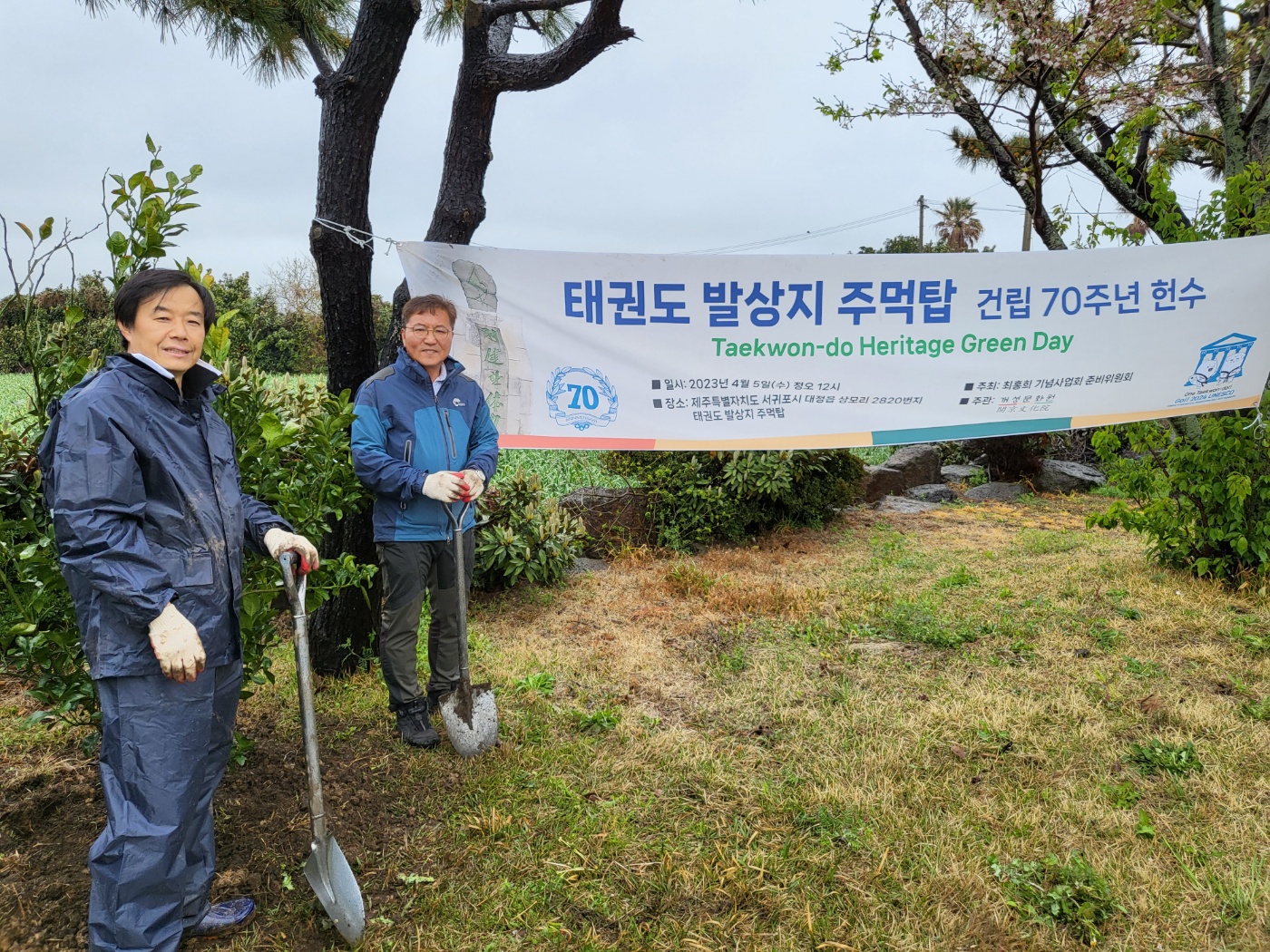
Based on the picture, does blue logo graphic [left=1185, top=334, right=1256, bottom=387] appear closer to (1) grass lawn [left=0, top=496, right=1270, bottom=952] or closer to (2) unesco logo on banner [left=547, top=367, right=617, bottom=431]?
(1) grass lawn [left=0, top=496, right=1270, bottom=952]

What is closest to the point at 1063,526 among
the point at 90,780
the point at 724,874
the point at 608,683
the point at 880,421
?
the point at 880,421

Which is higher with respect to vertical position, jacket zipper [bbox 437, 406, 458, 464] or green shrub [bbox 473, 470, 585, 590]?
jacket zipper [bbox 437, 406, 458, 464]

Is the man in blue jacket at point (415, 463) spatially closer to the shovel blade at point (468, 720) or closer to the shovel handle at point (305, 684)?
the shovel blade at point (468, 720)

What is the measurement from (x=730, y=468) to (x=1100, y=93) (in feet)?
11.3

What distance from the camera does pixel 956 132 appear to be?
257 inches

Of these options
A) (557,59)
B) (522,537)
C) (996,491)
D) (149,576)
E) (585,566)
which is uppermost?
(557,59)

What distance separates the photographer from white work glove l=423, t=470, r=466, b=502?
9.28ft

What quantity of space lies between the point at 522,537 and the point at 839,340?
7.94ft

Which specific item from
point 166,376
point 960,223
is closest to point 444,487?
point 166,376

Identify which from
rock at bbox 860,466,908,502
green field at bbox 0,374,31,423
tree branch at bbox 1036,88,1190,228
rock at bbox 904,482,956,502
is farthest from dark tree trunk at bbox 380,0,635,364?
green field at bbox 0,374,31,423

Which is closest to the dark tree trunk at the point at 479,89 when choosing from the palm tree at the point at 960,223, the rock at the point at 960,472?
the rock at the point at 960,472

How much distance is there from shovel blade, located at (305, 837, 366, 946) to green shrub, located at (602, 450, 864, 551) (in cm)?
441

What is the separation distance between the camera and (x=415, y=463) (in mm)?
3012

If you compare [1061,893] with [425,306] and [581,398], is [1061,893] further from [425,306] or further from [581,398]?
[425,306]
